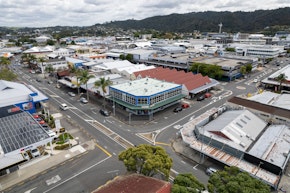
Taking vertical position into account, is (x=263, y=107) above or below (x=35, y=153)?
above

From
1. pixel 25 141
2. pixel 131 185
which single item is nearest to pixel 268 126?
pixel 131 185

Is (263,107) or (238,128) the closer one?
(238,128)

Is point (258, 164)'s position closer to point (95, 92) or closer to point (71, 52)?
point (95, 92)

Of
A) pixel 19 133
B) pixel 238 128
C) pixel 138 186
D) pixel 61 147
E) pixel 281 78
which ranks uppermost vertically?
pixel 281 78

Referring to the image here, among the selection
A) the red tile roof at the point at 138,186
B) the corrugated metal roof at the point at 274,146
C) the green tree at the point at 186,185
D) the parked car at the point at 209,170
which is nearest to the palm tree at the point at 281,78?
the corrugated metal roof at the point at 274,146

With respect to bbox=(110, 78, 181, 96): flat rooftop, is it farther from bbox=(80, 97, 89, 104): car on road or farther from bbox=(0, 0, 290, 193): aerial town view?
bbox=(80, 97, 89, 104): car on road

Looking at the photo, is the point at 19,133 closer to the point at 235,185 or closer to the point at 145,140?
the point at 145,140

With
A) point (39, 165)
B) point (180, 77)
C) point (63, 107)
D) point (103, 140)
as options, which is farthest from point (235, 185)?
point (180, 77)

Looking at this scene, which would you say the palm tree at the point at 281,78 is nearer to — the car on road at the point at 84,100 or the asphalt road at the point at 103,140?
the asphalt road at the point at 103,140
